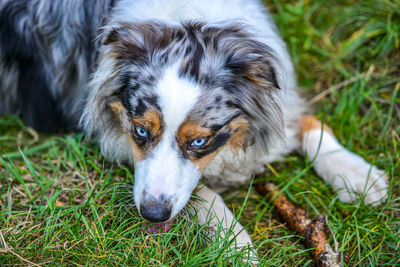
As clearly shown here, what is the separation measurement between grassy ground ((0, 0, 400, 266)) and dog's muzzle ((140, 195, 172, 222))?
0.76 ft

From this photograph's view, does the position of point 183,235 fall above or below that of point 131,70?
below

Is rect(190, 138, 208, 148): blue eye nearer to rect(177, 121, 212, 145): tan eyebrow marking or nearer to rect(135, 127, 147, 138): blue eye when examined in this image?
rect(177, 121, 212, 145): tan eyebrow marking

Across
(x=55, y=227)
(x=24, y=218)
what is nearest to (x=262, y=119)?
(x=55, y=227)

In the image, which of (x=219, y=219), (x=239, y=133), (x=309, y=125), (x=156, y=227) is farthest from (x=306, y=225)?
(x=156, y=227)

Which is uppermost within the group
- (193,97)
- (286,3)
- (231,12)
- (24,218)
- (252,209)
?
(231,12)

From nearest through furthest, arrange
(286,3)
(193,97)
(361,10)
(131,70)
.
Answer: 1. (193,97)
2. (131,70)
3. (361,10)
4. (286,3)

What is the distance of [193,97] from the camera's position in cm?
237

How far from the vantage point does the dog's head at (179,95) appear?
2.39 metres

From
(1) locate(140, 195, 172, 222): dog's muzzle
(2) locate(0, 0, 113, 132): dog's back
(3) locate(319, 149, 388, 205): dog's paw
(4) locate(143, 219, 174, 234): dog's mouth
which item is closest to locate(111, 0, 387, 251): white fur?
(3) locate(319, 149, 388, 205): dog's paw

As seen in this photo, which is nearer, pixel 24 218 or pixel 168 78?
pixel 168 78

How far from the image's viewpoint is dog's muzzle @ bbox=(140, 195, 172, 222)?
2383mm

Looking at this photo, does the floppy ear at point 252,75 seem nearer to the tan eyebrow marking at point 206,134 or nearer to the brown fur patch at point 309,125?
the tan eyebrow marking at point 206,134

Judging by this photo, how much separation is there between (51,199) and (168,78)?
1204 millimetres

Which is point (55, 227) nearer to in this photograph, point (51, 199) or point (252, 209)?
point (51, 199)
